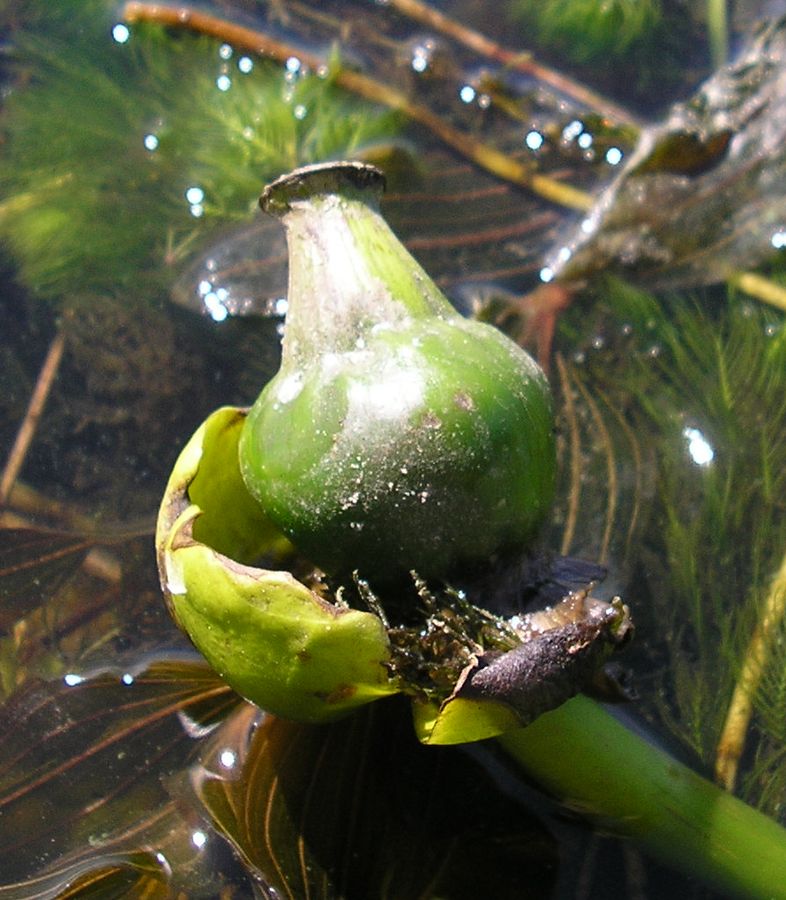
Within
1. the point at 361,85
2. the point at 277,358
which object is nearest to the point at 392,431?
the point at 277,358

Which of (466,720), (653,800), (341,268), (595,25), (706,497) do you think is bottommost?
(653,800)

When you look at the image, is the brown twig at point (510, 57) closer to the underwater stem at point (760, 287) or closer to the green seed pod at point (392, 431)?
the underwater stem at point (760, 287)

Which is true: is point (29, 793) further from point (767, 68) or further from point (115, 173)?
point (767, 68)

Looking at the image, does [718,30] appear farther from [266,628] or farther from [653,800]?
[266,628]

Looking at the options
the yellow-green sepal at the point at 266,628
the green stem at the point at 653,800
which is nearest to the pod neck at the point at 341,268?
the yellow-green sepal at the point at 266,628

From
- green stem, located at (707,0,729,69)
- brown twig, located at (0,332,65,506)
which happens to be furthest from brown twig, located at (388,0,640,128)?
brown twig, located at (0,332,65,506)
